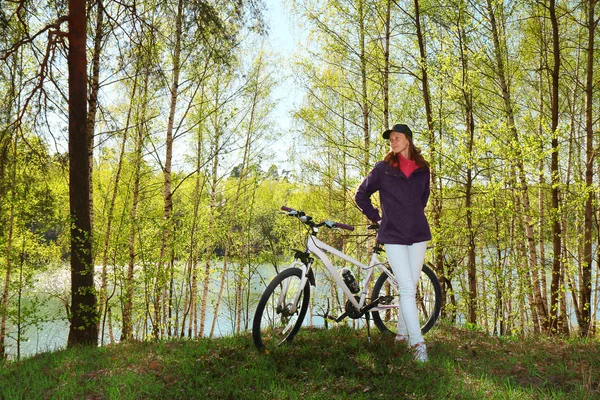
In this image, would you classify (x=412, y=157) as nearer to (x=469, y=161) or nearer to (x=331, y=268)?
(x=331, y=268)

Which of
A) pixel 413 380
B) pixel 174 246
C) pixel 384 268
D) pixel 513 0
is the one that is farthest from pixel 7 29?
pixel 513 0

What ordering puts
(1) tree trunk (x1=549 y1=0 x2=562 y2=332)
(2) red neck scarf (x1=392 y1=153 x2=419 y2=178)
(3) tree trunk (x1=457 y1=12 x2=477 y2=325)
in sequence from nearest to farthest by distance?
(2) red neck scarf (x1=392 y1=153 x2=419 y2=178) → (1) tree trunk (x1=549 y1=0 x2=562 y2=332) → (3) tree trunk (x1=457 y1=12 x2=477 y2=325)

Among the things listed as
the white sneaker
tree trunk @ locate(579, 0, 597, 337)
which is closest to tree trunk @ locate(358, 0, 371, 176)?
tree trunk @ locate(579, 0, 597, 337)

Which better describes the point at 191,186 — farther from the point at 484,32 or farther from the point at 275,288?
the point at 275,288

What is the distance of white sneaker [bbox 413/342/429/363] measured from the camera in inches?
148

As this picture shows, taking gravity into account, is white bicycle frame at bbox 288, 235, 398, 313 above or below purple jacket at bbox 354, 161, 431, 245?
below

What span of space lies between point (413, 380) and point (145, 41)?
620 centimetres

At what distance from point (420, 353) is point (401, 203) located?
1.27m

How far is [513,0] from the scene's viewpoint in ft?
23.2

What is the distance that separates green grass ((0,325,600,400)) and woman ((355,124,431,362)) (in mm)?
375

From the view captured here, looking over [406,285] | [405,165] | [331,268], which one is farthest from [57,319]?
[405,165]

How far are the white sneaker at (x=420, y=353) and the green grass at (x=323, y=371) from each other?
0.25 feet

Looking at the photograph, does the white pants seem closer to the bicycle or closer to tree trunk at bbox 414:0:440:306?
the bicycle

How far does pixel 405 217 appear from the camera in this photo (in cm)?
379
